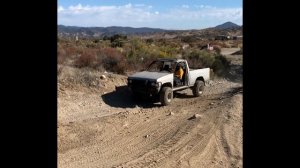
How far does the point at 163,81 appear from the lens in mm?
15539

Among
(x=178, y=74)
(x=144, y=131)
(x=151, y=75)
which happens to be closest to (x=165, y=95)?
(x=151, y=75)

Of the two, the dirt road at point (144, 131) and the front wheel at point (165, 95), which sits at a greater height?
the front wheel at point (165, 95)

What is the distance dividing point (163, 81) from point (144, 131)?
3880 millimetres

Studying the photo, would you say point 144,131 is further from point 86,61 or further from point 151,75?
point 86,61

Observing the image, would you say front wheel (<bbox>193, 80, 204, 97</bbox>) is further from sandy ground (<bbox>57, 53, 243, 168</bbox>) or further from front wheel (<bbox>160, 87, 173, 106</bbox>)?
front wheel (<bbox>160, 87, 173, 106</bbox>)

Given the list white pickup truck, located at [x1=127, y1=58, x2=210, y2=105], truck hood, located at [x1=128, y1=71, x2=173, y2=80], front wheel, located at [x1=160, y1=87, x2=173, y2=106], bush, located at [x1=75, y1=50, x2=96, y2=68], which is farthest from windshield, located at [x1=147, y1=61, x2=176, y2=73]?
bush, located at [x1=75, y1=50, x2=96, y2=68]

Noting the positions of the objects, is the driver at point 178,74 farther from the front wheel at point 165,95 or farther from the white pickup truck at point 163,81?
the front wheel at point 165,95

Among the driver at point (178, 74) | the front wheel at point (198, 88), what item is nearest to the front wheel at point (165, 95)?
the driver at point (178, 74)

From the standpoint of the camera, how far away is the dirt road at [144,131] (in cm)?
939

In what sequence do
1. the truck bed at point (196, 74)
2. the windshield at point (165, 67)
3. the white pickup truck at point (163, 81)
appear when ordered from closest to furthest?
the white pickup truck at point (163, 81), the windshield at point (165, 67), the truck bed at point (196, 74)
